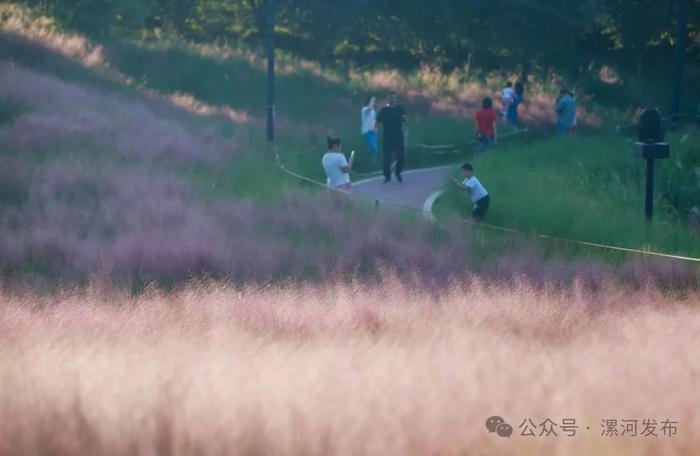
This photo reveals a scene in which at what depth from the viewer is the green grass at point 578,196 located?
15.5m

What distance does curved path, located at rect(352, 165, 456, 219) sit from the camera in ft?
68.0

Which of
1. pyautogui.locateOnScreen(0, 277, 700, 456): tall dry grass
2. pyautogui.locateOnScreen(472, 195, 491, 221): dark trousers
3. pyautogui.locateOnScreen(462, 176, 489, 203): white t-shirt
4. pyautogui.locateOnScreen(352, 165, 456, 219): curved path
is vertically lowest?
pyautogui.locateOnScreen(352, 165, 456, 219): curved path

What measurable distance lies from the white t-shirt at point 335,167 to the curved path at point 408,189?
3.64 ft

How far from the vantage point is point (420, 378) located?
6449mm

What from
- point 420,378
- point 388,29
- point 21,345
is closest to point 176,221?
point 21,345

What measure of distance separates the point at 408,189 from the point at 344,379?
16.6 m

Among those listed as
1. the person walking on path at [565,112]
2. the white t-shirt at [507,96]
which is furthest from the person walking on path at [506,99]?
the person walking on path at [565,112]

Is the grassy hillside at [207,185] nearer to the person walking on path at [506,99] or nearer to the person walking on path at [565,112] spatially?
the person walking on path at [506,99]

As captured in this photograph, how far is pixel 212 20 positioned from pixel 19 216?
3736 centimetres

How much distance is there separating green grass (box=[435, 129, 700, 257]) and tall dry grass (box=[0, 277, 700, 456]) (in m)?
6.12

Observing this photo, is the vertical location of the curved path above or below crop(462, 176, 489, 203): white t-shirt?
below

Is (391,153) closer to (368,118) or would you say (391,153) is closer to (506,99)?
(368,118)

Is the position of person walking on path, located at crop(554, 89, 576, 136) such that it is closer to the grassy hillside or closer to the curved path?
the grassy hillside

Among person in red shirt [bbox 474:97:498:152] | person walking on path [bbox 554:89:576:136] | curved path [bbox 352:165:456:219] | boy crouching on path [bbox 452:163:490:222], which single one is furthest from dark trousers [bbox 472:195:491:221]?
person walking on path [bbox 554:89:576:136]
